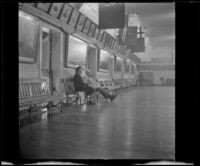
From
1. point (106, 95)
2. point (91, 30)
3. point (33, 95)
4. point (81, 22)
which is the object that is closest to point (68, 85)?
point (106, 95)

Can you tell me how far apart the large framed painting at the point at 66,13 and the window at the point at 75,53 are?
2.72ft

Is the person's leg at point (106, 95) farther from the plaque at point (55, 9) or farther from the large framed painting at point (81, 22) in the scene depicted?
the plaque at point (55, 9)

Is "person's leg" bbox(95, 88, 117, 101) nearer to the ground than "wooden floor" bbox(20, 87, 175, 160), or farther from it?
farther from it

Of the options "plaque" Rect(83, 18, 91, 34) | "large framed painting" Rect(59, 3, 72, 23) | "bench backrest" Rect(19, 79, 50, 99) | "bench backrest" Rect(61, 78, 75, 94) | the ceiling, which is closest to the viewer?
the ceiling

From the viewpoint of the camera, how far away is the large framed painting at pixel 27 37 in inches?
213

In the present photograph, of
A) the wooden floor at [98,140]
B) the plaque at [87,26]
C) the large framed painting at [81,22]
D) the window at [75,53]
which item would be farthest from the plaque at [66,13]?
the wooden floor at [98,140]

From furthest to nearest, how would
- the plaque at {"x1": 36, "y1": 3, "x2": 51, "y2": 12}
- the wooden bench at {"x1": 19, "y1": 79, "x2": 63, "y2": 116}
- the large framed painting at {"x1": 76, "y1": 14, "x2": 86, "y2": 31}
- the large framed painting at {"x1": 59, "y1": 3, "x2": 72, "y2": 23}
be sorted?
the large framed painting at {"x1": 76, "y1": 14, "x2": 86, "y2": 31}, the large framed painting at {"x1": 59, "y1": 3, "x2": 72, "y2": 23}, the plaque at {"x1": 36, "y1": 3, "x2": 51, "y2": 12}, the wooden bench at {"x1": 19, "y1": 79, "x2": 63, "y2": 116}

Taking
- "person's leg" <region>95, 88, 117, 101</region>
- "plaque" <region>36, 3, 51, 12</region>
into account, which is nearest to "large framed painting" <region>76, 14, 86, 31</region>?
"plaque" <region>36, 3, 51, 12</region>

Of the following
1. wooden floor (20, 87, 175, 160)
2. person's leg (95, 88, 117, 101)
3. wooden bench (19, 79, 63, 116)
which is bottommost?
wooden floor (20, 87, 175, 160)

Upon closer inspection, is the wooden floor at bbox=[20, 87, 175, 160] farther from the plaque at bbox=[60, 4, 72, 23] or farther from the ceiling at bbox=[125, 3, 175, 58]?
the plaque at bbox=[60, 4, 72, 23]

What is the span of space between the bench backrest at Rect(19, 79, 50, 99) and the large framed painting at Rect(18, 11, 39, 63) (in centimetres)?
57

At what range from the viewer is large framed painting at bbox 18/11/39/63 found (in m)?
5.42
